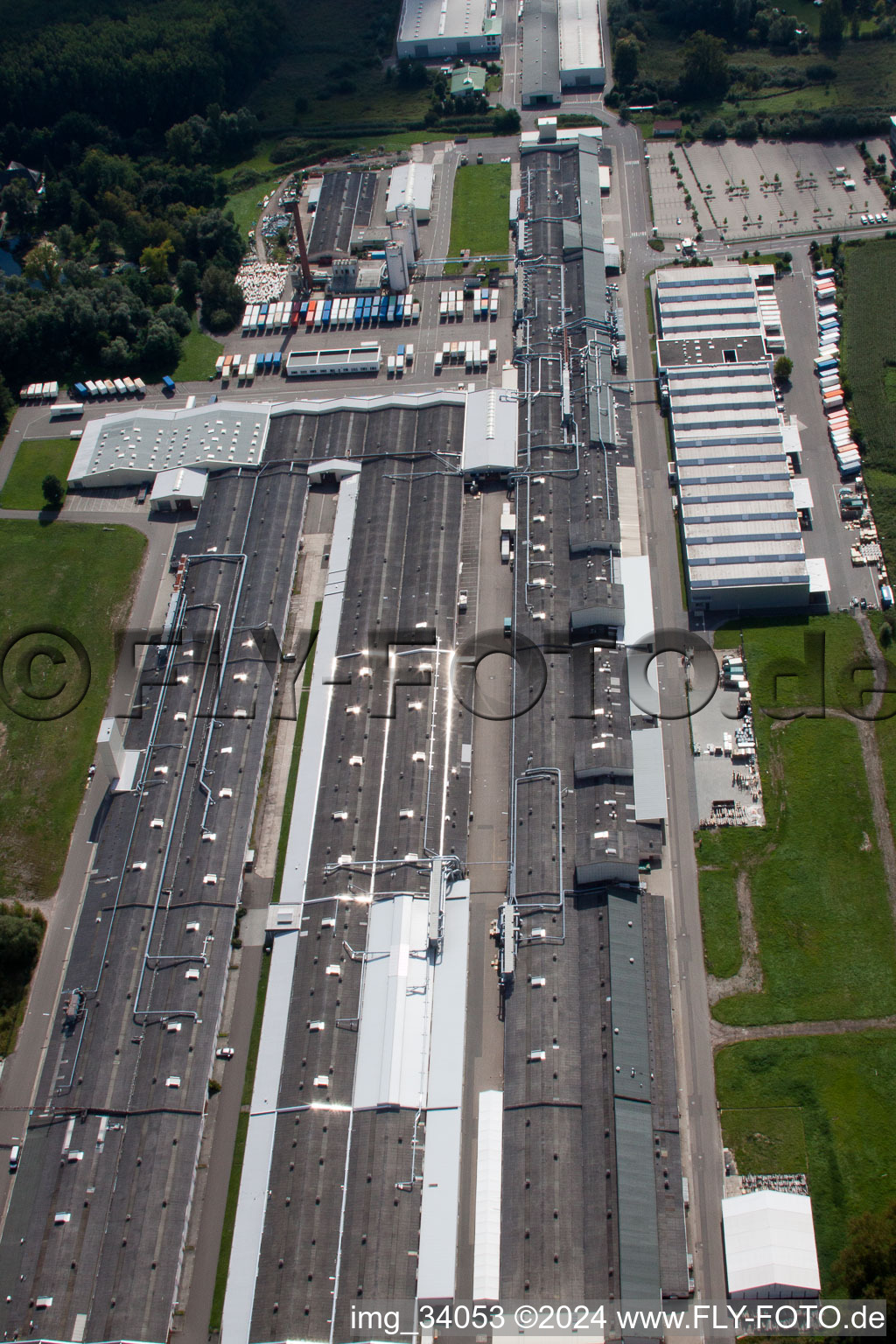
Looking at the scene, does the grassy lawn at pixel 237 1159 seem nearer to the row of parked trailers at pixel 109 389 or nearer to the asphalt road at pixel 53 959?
the asphalt road at pixel 53 959

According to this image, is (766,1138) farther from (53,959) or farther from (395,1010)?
(53,959)

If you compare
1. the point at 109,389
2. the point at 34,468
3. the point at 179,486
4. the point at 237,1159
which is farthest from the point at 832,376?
the point at 237,1159

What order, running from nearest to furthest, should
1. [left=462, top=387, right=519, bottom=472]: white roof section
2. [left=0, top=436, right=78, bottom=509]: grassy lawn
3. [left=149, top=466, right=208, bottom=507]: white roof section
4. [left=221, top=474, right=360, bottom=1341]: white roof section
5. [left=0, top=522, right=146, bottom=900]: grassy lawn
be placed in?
1. [left=221, top=474, right=360, bottom=1341]: white roof section
2. [left=0, top=522, right=146, bottom=900]: grassy lawn
3. [left=462, top=387, right=519, bottom=472]: white roof section
4. [left=149, top=466, right=208, bottom=507]: white roof section
5. [left=0, top=436, right=78, bottom=509]: grassy lawn

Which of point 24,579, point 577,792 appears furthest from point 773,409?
point 24,579

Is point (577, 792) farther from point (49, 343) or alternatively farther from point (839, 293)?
point (49, 343)

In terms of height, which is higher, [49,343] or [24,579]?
[49,343]

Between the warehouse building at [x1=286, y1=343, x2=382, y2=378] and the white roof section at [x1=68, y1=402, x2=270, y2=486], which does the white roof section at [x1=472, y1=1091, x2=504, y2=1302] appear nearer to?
the white roof section at [x1=68, y1=402, x2=270, y2=486]

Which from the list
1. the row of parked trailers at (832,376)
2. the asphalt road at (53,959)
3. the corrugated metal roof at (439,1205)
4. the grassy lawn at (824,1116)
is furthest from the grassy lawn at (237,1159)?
the row of parked trailers at (832,376)

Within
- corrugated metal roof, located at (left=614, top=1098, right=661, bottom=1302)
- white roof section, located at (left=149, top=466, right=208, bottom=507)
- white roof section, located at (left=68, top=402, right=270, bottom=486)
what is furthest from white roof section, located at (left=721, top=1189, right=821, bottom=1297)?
white roof section, located at (left=68, top=402, right=270, bottom=486)
